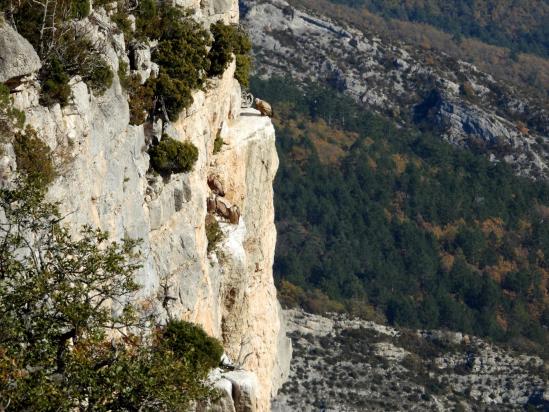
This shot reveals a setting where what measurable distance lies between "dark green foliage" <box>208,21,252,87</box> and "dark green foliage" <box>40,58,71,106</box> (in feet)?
28.4

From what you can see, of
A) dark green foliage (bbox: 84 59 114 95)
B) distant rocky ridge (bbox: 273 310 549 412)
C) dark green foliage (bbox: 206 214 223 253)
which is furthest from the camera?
distant rocky ridge (bbox: 273 310 549 412)

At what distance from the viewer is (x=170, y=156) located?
82.6 feet

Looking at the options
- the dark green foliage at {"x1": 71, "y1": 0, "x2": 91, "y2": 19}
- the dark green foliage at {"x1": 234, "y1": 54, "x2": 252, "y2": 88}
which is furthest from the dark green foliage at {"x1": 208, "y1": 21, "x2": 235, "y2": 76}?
the dark green foliage at {"x1": 71, "y1": 0, "x2": 91, "y2": 19}

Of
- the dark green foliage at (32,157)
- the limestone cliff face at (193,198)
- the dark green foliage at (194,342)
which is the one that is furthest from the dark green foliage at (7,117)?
the dark green foliage at (194,342)

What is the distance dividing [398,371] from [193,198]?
78736 millimetres

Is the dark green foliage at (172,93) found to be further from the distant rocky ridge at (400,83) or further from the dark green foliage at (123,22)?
the distant rocky ridge at (400,83)

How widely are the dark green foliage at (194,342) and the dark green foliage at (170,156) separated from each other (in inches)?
128

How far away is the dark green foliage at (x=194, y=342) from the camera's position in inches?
916

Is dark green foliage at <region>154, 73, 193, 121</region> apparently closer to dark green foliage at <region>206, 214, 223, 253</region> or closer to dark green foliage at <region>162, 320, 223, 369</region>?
dark green foliage at <region>206, 214, 223, 253</region>

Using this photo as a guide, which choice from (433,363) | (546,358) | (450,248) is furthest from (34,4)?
(450,248)

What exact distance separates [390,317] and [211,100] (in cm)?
10264

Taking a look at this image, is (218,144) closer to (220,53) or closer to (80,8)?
(220,53)

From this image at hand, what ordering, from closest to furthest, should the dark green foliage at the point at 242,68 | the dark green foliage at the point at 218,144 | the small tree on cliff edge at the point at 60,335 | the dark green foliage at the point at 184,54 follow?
the small tree on cliff edge at the point at 60,335, the dark green foliage at the point at 184,54, the dark green foliage at the point at 218,144, the dark green foliage at the point at 242,68

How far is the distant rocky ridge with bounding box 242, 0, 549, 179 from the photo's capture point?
184750 millimetres
